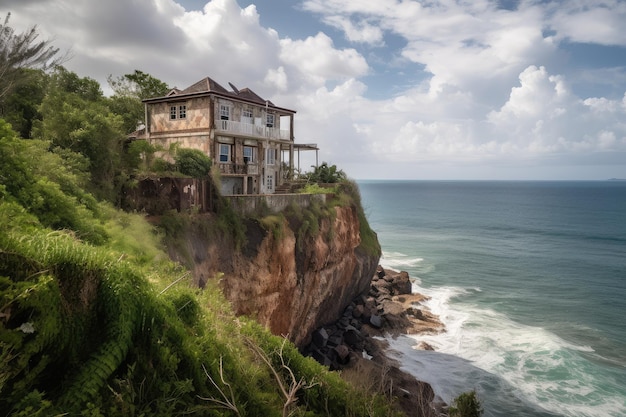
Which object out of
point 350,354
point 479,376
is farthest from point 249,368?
point 479,376

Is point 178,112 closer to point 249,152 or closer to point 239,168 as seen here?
point 239,168

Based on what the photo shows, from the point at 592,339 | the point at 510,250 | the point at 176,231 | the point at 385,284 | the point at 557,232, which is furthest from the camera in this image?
the point at 557,232

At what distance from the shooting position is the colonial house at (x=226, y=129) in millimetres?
26984

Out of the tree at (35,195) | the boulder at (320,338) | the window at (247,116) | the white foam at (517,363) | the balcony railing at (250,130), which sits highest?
the window at (247,116)

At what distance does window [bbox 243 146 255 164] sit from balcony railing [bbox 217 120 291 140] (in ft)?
4.23

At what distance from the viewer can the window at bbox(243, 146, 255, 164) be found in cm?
3009

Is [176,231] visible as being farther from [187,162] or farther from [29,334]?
[29,334]

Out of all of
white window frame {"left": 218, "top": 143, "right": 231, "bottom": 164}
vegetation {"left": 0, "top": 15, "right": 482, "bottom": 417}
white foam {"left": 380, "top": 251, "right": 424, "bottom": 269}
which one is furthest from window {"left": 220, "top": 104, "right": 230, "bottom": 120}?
white foam {"left": 380, "top": 251, "right": 424, "bottom": 269}

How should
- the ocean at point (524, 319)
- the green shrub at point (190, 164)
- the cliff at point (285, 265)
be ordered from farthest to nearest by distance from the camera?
1. the ocean at point (524, 319)
2. the green shrub at point (190, 164)
3. the cliff at point (285, 265)

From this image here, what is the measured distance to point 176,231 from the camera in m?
16.9

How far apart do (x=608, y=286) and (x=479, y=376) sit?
27.0 meters

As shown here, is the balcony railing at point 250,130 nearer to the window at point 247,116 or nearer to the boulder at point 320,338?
the window at point 247,116

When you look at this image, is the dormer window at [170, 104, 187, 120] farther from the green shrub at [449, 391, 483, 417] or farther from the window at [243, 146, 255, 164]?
the green shrub at [449, 391, 483, 417]

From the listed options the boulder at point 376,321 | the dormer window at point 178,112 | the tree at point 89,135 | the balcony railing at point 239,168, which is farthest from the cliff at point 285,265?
the dormer window at point 178,112
